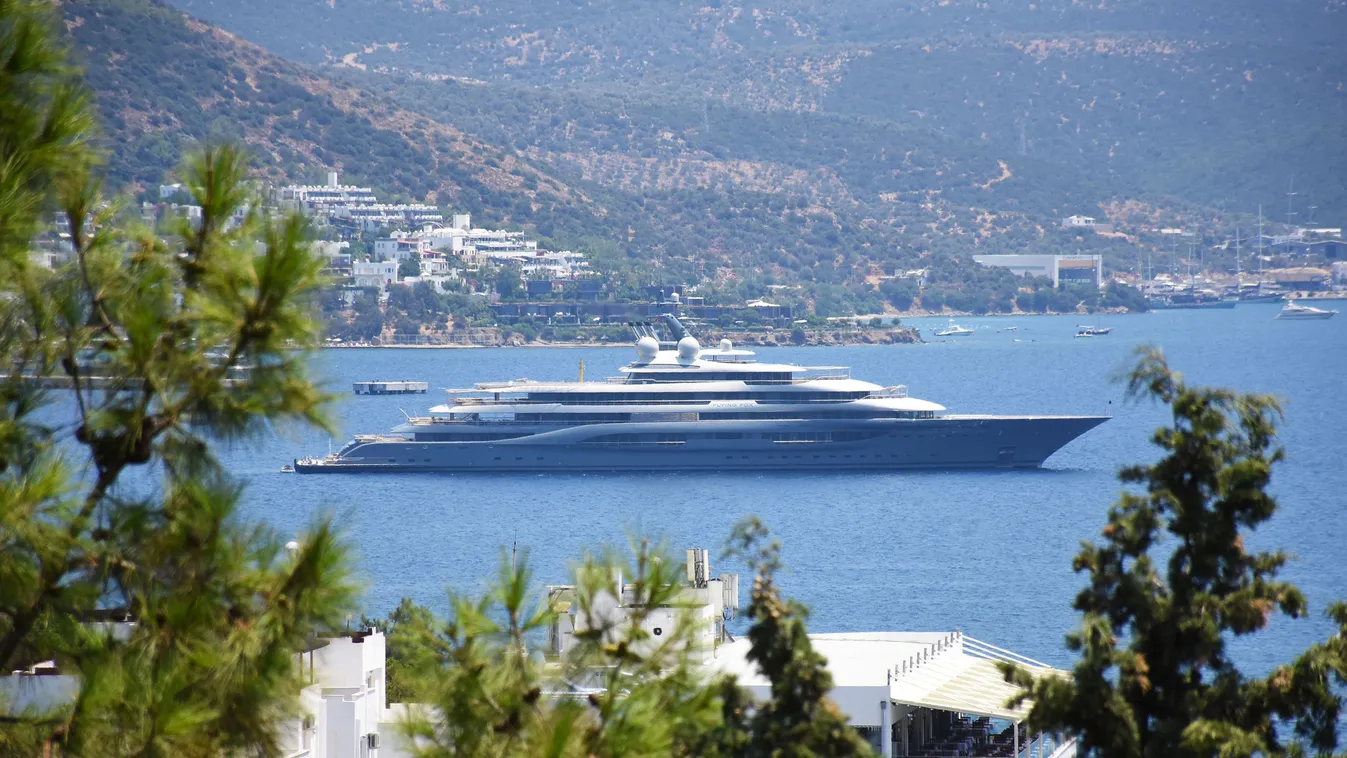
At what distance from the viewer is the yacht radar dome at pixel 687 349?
60469mm

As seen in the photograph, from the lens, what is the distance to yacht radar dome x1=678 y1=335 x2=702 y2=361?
6047 cm

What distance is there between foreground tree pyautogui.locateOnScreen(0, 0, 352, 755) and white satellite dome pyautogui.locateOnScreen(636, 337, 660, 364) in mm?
54390

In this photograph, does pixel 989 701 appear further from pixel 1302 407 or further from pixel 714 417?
pixel 1302 407

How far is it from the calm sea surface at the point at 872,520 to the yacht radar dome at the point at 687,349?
3667 millimetres

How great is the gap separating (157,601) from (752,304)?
463 ft

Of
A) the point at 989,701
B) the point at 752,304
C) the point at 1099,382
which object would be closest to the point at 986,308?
the point at 752,304

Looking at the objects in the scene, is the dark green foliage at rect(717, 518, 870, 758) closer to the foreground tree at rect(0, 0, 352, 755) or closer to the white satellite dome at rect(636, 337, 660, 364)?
the foreground tree at rect(0, 0, 352, 755)

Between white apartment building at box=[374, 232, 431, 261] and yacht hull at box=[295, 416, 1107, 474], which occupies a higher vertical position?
white apartment building at box=[374, 232, 431, 261]

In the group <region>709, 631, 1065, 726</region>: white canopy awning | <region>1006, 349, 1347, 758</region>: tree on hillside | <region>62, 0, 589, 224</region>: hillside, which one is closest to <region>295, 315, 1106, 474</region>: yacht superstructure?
<region>709, 631, 1065, 726</region>: white canopy awning

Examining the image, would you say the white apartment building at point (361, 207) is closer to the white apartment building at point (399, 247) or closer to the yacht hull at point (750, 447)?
the white apartment building at point (399, 247)

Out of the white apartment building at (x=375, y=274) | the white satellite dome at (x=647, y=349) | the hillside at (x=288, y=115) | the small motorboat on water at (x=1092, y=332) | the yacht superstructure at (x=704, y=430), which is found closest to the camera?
the yacht superstructure at (x=704, y=430)

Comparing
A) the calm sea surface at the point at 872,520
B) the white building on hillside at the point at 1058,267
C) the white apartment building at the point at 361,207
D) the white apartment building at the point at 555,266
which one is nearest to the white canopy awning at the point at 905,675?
the calm sea surface at the point at 872,520

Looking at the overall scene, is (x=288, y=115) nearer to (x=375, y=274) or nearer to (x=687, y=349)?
(x=375, y=274)

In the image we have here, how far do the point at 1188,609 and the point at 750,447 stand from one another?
50141 mm
